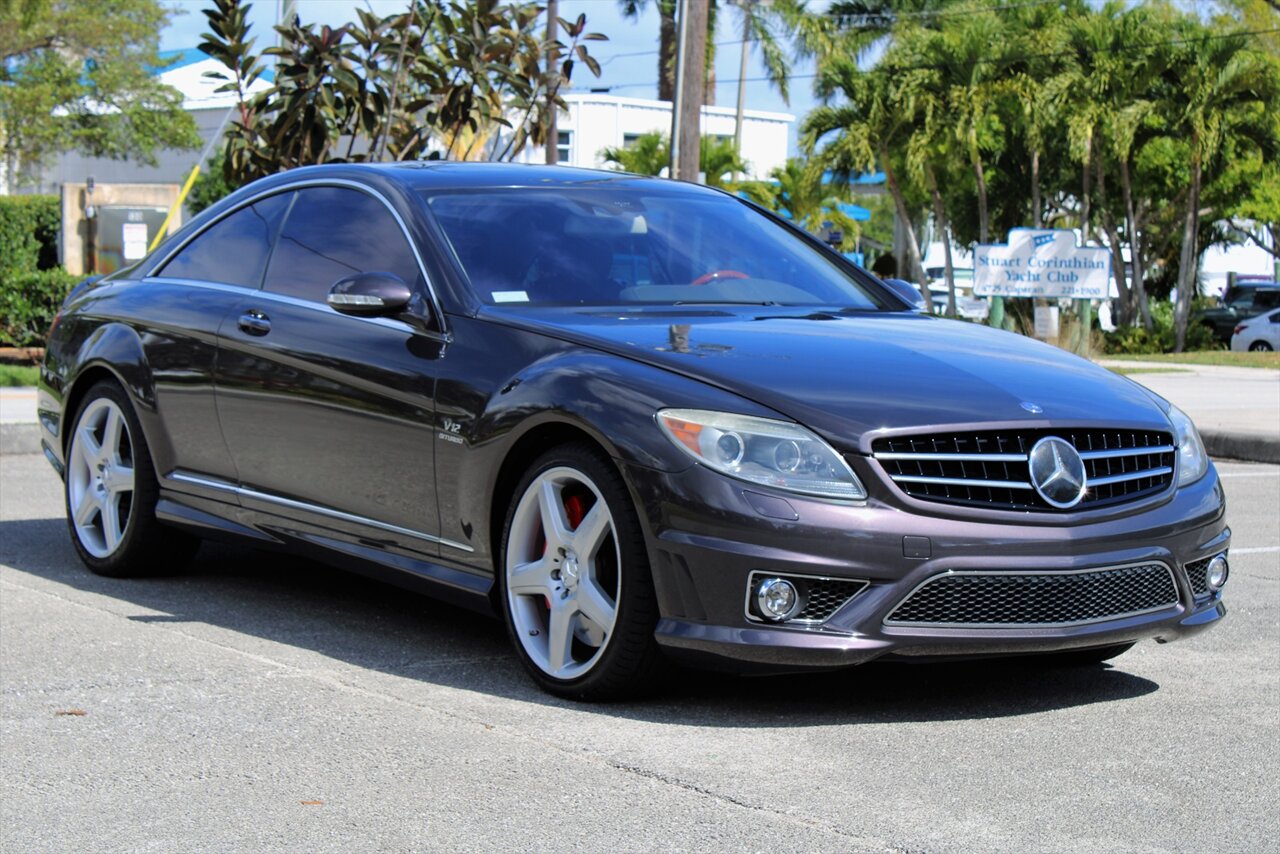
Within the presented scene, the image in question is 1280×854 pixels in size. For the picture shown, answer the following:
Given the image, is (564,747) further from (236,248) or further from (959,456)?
(236,248)

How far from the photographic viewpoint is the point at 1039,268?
23.9 metres

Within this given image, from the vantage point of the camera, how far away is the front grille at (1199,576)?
15.9 ft

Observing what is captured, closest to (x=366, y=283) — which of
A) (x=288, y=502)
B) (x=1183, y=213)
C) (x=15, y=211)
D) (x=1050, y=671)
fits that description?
(x=288, y=502)

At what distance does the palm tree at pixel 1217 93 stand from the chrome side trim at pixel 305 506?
1225 inches

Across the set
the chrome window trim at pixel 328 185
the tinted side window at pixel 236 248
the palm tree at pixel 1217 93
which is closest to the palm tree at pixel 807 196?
the palm tree at pixel 1217 93

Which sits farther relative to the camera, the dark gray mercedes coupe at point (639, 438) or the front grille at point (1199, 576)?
the front grille at point (1199, 576)

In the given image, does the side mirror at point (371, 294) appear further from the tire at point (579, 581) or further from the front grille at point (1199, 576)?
the front grille at point (1199, 576)

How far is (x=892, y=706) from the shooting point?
4.80 metres

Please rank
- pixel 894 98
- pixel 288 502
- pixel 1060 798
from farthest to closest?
pixel 894 98 → pixel 288 502 → pixel 1060 798

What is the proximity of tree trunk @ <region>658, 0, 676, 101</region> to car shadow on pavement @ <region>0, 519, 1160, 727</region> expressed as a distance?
4492cm

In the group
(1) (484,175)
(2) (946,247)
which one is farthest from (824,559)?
(2) (946,247)

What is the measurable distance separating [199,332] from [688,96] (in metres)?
17.3

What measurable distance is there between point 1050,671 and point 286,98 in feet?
36.1

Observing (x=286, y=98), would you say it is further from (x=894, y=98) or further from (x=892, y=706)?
(x=894, y=98)
